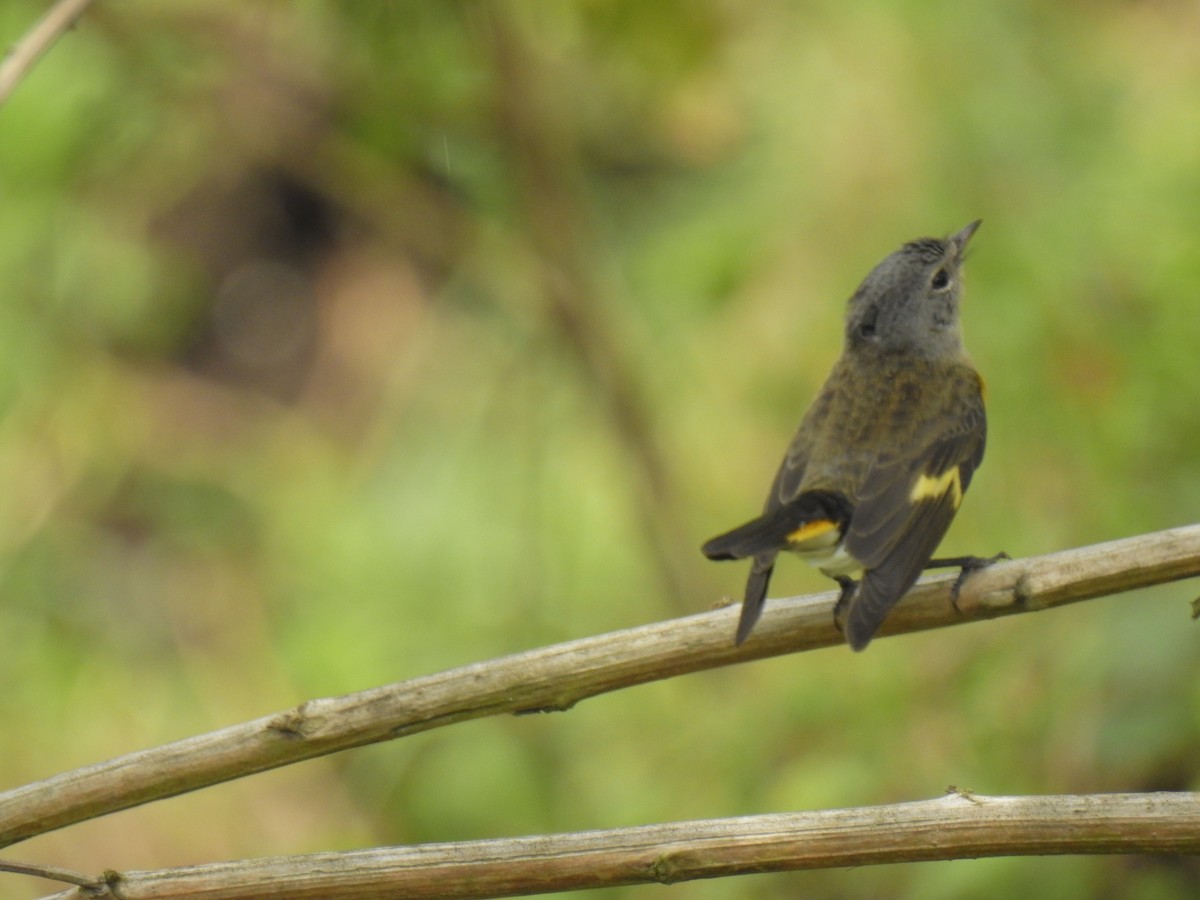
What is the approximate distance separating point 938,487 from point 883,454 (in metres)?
0.15

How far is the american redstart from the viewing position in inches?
106

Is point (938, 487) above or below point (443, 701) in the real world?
above

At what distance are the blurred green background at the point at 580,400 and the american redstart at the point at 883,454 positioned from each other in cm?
84

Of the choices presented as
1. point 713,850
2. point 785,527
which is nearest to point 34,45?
point 785,527

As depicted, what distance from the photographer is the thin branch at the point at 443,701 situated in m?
2.26

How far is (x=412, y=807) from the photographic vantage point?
5.25m

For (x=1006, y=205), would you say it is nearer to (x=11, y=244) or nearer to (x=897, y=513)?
(x=897, y=513)

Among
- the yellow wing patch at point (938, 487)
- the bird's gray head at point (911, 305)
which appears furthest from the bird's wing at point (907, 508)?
the bird's gray head at point (911, 305)

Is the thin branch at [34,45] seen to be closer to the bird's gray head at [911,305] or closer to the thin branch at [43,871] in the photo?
the thin branch at [43,871]

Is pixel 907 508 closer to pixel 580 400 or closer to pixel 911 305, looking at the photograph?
pixel 911 305

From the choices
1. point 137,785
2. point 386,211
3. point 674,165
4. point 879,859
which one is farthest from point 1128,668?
point 674,165

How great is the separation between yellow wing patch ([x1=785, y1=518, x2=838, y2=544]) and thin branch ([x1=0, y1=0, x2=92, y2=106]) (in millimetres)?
1671

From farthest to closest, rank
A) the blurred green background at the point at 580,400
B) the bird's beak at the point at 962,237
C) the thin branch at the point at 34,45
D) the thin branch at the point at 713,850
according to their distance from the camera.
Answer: the blurred green background at the point at 580,400, the bird's beak at the point at 962,237, the thin branch at the point at 34,45, the thin branch at the point at 713,850

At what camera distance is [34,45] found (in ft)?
8.14
